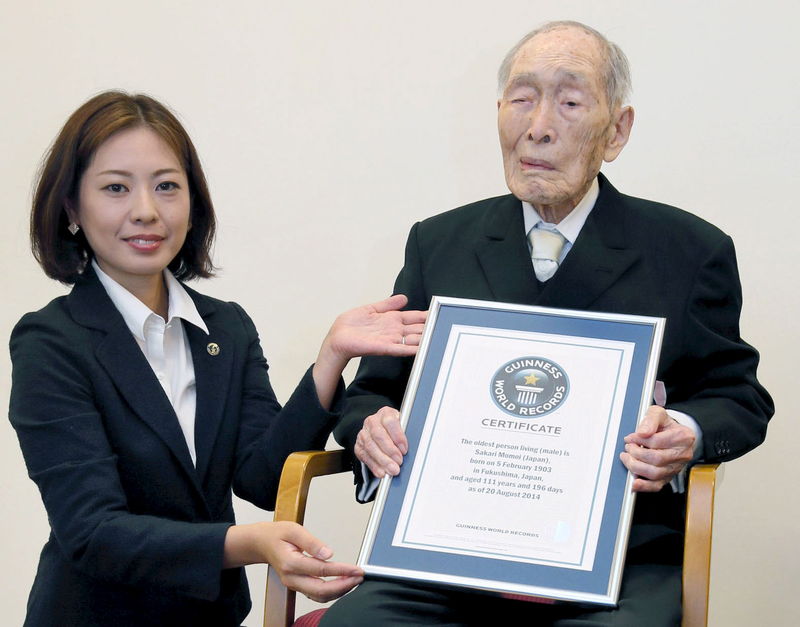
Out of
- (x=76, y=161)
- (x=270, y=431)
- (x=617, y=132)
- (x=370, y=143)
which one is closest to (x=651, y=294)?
(x=617, y=132)

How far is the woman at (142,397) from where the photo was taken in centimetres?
198

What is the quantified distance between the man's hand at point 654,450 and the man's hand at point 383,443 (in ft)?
1.35

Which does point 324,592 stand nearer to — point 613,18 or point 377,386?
point 377,386

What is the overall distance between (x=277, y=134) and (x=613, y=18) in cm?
113

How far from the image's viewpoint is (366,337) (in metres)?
2.19

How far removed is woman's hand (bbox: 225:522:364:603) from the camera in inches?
74.0

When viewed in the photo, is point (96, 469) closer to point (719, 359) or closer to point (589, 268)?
point (589, 268)

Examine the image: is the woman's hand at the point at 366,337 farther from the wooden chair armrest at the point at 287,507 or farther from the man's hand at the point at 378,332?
the wooden chair armrest at the point at 287,507

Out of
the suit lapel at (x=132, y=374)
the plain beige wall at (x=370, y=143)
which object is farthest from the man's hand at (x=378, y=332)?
the plain beige wall at (x=370, y=143)

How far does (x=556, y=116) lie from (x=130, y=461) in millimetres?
1138

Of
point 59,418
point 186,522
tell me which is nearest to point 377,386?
point 186,522

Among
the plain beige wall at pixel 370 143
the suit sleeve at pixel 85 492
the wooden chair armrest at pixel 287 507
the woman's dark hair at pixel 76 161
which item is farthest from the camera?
the plain beige wall at pixel 370 143

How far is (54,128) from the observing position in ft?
12.5

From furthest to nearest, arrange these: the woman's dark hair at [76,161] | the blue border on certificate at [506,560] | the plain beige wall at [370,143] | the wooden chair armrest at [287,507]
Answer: the plain beige wall at [370,143], the woman's dark hair at [76,161], the wooden chair armrest at [287,507], the blue border on certificate at [506,560]
